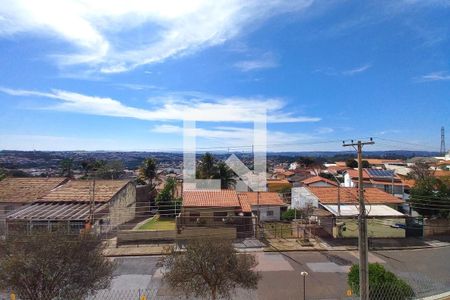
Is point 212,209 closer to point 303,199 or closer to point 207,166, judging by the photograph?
point 303,199

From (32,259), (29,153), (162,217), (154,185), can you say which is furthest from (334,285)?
(29,153)

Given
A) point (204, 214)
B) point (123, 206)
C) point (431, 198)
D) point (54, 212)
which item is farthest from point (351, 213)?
point (54, 212)

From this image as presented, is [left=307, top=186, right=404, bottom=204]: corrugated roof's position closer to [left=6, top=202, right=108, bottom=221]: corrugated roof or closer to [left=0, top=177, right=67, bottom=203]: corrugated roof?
[left=6, top=202, right=108, bottom=221]: corrugated roof

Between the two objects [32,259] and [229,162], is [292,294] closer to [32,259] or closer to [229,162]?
[32,259]

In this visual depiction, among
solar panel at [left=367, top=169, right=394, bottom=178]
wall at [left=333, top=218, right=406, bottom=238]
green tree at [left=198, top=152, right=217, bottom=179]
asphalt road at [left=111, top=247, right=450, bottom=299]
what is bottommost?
asphalt road at [left=111, top=247, right=450, bottom=299]

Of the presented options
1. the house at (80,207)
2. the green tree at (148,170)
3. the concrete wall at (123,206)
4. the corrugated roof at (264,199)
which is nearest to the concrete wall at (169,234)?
the house at (80,207)

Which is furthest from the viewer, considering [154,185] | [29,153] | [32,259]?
[29,153]

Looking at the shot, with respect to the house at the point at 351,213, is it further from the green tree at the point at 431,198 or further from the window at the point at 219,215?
the window at the point at 219,215

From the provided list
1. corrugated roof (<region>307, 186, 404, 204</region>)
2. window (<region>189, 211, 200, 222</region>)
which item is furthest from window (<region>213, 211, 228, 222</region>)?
corrugated roof (<region>307, 186, 404, 204</region>)
